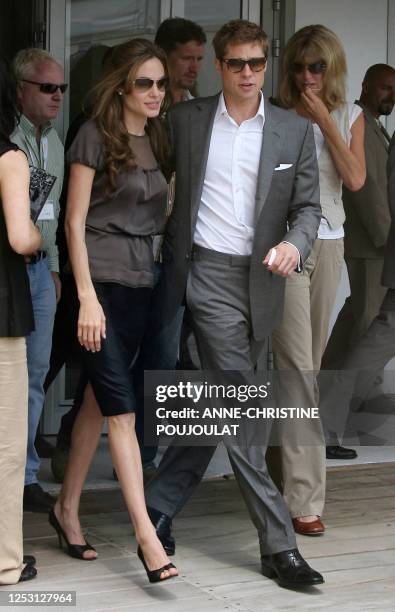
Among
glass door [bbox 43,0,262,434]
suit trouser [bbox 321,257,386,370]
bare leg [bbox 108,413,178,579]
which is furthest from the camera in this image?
suit trouser [bbox 321,257,386,370]

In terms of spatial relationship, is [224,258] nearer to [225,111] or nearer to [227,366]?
[227,366]

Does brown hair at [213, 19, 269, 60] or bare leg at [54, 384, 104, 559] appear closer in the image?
brown hair at [213, 19, 269, 60]

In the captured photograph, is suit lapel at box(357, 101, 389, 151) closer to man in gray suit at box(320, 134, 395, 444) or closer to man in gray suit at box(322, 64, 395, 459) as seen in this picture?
man in gray suit at box(322, 64, 395, 459)

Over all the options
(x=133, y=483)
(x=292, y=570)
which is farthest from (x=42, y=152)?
(x=292, y=570)

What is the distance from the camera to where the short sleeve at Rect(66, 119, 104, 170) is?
4438 millimetres

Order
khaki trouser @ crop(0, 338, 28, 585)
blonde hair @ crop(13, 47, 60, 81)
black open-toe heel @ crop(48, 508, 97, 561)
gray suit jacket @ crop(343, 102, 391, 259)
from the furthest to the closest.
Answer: gray suit jacket @ crop(343, 102, 391, 259) < blonde hair @ crop(13, 47, 60, 81) < black open-toe heel @ crop(48, 508, 97, 561) < khaki trouser @ crop(0, 338, 28, 585)

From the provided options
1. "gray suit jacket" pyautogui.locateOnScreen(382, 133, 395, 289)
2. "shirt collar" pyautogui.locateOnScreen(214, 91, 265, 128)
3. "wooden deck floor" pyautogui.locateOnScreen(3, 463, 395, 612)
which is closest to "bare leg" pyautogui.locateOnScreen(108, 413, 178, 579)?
"wooden deck floor" pyautogui.locateOnScreen(3, 463, 395, 612)

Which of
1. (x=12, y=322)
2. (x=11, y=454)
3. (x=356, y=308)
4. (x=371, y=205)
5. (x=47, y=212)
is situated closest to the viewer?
(x=12, y=322)

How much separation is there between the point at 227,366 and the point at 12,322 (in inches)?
32.7

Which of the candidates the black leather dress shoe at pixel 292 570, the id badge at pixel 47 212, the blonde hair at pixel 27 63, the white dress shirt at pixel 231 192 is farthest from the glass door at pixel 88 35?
the black leather dress shoe at pixel 292 570

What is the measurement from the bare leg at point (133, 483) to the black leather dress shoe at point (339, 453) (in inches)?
93.3

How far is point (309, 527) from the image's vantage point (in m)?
5.15

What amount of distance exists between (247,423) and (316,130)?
1462 mm

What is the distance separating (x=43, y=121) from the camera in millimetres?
5461
